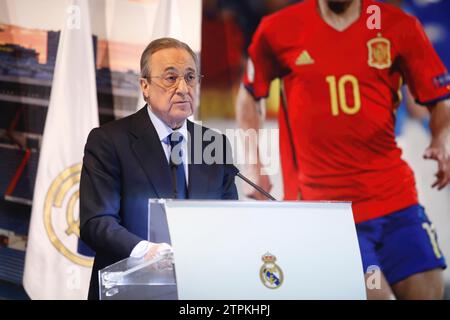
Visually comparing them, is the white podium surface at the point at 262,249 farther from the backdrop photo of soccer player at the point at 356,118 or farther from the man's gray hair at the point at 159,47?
the backdrop photo of soccer player at the point at 356,118

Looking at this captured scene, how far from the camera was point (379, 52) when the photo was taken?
12.6 feet

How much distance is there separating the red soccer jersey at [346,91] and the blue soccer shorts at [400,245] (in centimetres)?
7

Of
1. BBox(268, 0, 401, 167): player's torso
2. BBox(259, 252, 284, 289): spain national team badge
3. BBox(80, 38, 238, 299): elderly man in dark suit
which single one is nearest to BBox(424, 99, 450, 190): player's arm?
BBox(268, 0, 401, 167): player's torso

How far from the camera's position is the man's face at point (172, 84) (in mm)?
2541

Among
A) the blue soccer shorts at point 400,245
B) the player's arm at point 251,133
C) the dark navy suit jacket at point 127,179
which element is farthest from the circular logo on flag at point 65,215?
the blue soccer shorts at point 400,245

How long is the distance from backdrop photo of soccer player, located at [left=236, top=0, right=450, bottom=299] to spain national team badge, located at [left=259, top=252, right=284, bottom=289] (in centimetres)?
190

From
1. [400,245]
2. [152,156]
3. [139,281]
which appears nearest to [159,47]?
[152,156]

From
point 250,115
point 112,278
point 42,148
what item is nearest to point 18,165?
point 42,148

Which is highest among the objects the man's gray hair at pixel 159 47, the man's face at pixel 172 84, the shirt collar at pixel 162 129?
the man's gray hair at pixel 159 47

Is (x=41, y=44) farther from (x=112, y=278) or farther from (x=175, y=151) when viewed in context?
(x=112, y=278)

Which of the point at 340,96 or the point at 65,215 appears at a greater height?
the point at 340,96

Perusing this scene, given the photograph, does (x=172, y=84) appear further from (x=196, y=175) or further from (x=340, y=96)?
(x=340, y=96)

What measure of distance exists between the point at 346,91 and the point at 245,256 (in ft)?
7.13

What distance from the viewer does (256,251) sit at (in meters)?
1.89
